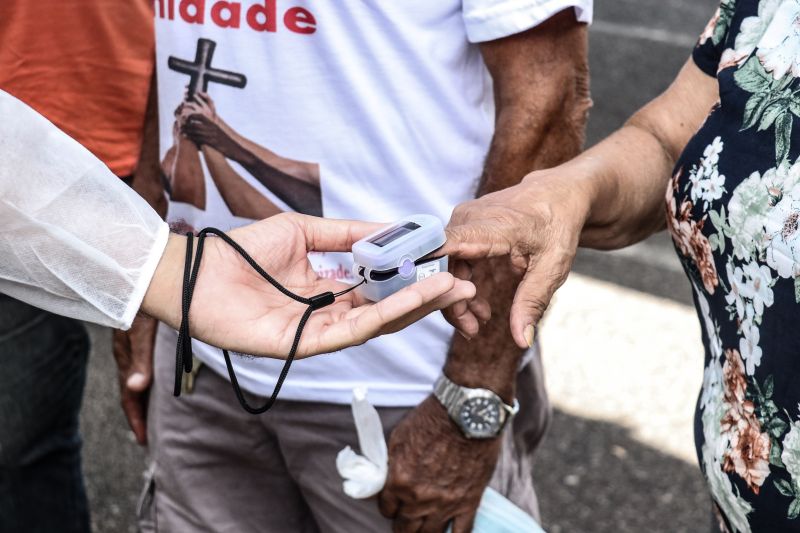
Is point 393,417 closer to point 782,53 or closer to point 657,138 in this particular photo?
point 657,138

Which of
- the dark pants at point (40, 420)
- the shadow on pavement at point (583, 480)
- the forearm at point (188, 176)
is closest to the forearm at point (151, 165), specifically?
the forearm at point (188, 176)

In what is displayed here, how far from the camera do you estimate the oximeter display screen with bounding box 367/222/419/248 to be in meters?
1.33

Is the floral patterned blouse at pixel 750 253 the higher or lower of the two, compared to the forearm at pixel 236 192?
higher

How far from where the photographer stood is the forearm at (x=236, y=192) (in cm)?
173

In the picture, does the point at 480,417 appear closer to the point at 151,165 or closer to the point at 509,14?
the point at 509,14

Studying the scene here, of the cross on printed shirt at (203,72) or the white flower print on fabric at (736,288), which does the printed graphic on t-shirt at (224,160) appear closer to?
the cross on printed shirt at (203,72)

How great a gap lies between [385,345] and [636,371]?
2.17 m

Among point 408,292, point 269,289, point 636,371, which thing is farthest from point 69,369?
point 636,371

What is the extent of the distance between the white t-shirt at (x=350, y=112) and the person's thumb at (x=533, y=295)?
0.32 m

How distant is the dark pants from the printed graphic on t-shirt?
709mm

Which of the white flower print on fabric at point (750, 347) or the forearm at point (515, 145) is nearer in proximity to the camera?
the white flower print on fabric at point (750, 347)

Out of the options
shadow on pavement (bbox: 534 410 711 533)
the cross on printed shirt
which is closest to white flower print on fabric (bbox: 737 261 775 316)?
the cross on printed shirt

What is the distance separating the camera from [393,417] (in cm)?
177

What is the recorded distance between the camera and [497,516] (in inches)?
68.7
